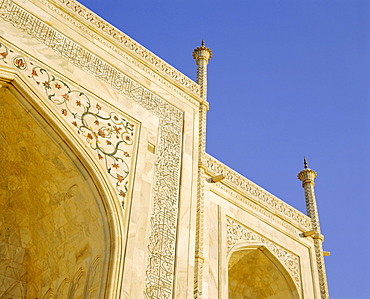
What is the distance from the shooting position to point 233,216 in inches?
285

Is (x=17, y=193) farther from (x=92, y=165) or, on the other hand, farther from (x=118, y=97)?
(x=118, y=97)

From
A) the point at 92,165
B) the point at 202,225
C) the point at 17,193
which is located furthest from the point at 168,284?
the point at 17,193

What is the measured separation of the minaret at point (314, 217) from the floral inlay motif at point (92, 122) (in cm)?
366

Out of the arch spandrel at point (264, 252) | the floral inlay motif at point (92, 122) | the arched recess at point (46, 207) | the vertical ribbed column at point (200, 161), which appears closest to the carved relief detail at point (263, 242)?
the arch spandrel at point (264, 252)

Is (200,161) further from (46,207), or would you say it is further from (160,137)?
(46,207)

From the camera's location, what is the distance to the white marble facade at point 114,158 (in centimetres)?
521

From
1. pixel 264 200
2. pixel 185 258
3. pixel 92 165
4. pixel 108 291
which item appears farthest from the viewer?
pixel 264 200

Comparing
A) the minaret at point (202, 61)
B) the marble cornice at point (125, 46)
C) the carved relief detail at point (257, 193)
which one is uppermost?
the minaret at point (202, 61)

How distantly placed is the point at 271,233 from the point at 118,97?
2.97 metres

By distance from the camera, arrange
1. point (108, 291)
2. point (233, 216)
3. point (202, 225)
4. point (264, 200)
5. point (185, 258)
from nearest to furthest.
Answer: point (108, 291), point (185, 258), point (202, 225), point (233, 216), point (264, 200)

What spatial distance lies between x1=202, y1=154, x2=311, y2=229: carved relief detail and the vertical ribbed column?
0.47 m

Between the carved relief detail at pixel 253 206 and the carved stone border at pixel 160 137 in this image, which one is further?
the carved relief detail at pixel 253 206

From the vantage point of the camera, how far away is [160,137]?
625 cm

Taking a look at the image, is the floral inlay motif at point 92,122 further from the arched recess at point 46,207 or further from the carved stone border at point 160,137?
the carved stone border at point 160,137
